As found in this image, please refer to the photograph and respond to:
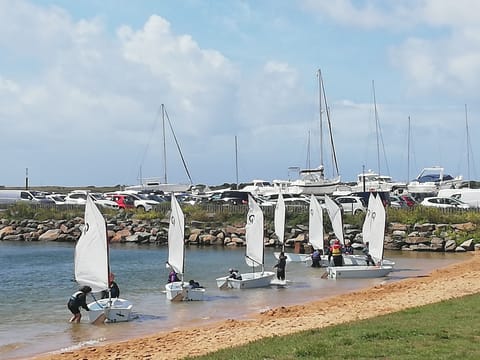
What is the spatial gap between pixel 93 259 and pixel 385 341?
11.9 m

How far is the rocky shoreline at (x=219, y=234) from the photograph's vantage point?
4741 cm

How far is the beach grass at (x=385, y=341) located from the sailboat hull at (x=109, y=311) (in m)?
8.13

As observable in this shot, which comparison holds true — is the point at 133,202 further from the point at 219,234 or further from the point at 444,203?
the point at 444,203

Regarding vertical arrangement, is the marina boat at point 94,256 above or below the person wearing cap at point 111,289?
above

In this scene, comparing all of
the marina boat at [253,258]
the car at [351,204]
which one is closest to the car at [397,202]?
the car at [351,204]

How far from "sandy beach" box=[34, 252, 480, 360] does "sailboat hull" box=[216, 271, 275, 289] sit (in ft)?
13.3

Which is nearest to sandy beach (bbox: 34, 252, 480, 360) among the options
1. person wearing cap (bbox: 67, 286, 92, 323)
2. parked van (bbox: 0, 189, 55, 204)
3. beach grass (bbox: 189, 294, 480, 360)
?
beach grass (bbox: 189, 294, 480, 360)

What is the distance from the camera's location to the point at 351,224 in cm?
5250

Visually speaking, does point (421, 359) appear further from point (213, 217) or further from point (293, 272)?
point (213, 217)

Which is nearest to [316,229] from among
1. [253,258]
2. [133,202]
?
[253,258]

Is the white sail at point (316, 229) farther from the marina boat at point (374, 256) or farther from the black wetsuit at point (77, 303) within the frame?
the black wetsuit at point (77, 303)

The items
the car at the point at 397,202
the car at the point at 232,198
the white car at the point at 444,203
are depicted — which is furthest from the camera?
the car at the point at 232,198

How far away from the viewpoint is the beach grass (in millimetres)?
11680

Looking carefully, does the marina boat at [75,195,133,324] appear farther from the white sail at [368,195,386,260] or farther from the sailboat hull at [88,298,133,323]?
the white sail at [368,195,386,260]
